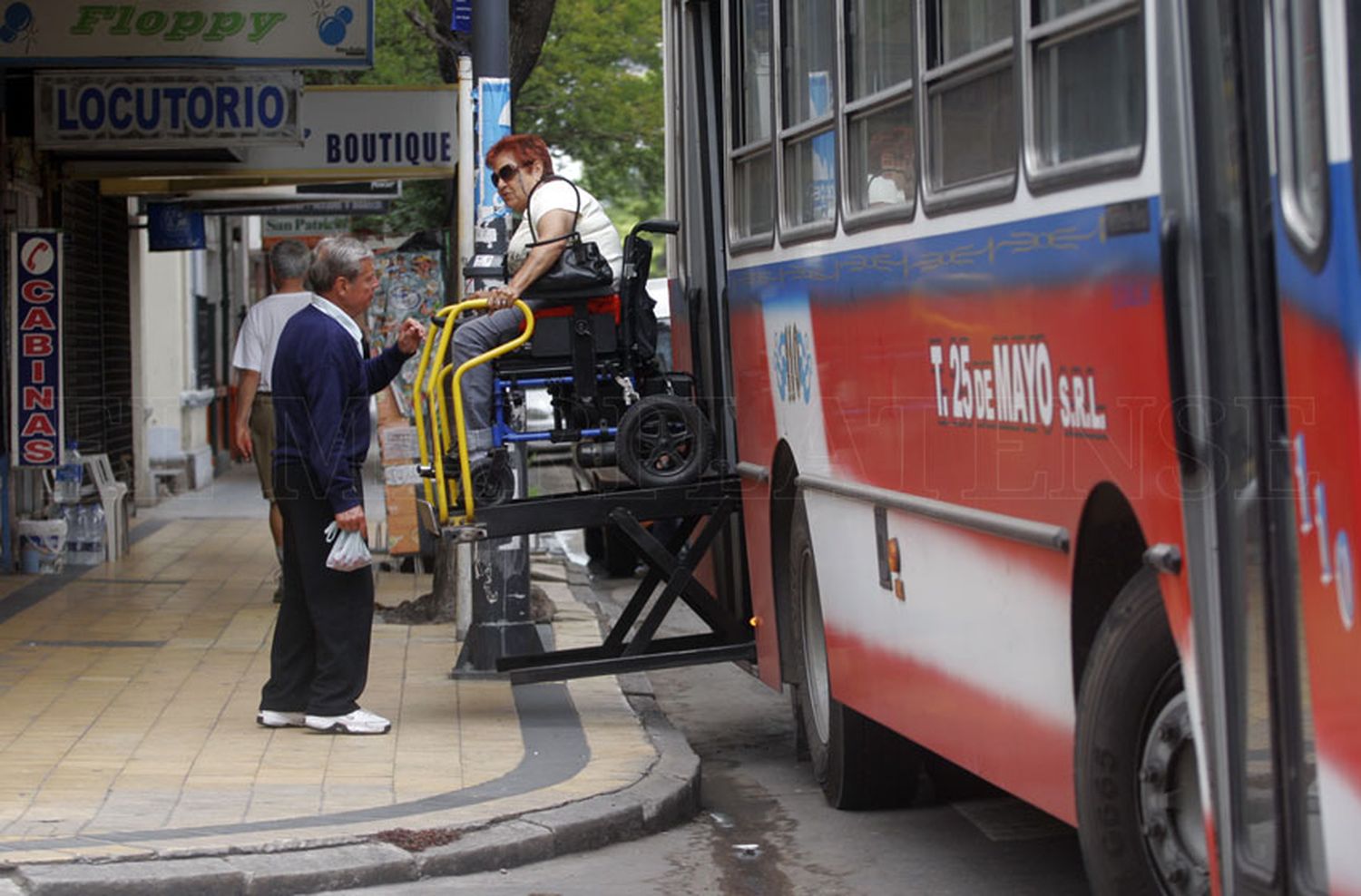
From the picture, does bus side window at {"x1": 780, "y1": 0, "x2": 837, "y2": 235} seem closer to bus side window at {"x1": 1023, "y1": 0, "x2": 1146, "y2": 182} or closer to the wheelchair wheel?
the wheelchair wheel

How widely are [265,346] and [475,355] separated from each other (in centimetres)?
395

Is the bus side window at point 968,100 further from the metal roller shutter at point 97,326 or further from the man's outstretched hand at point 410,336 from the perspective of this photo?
the metal roller shutter at point 97,326

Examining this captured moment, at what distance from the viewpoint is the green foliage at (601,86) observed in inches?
1184

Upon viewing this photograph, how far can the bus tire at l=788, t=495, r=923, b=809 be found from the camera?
770 centimetres

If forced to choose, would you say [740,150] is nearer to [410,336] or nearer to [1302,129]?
[410,336]

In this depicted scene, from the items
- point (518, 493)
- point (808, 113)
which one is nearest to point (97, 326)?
point (518, 493)

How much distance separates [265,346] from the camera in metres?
12.4

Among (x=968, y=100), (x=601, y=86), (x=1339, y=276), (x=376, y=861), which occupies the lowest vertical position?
(x=376, y=861)

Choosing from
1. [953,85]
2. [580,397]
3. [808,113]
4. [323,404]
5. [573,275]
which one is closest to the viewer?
[953,85]

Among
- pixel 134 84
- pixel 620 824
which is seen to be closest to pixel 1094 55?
pixel 620 824

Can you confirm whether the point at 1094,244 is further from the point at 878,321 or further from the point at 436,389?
the point at 436,389

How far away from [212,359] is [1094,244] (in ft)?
81.7

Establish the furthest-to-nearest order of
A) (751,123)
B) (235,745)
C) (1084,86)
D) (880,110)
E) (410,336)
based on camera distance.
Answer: (751,123)
(410,336)
(235,745)
(880,110)
(1084,86)

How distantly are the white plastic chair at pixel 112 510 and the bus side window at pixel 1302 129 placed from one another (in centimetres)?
1270
